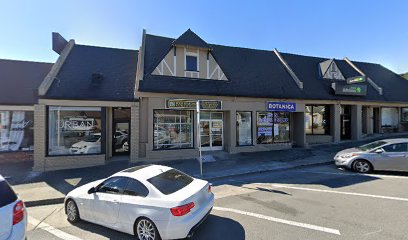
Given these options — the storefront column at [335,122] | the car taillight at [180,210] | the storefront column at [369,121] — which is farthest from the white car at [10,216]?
the storefront column at [369,121]

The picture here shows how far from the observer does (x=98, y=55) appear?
15.7 metres

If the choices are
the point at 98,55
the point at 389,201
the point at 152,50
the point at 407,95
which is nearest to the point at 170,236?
the point at 389,201

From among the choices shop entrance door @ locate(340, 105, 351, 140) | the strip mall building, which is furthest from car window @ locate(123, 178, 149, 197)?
shop entrance door @ locate(340, 105, 351, 140)

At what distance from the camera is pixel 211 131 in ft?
49.7

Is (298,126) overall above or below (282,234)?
above

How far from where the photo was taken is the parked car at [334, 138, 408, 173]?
9492 millimetres

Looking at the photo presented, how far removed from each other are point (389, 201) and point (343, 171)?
4.00 metres

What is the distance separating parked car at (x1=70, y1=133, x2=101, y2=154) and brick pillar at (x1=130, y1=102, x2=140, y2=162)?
1795 mm

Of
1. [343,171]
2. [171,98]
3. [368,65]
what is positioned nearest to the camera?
[343,171]

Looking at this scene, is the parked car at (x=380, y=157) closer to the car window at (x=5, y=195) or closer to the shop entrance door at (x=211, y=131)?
the shop entrance door at (x=211, y=131)

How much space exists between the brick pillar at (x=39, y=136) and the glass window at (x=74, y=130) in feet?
1.05

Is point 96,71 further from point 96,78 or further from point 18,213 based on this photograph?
point 18,213

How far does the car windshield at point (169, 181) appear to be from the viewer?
191 inches

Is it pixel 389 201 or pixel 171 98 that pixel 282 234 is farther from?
pixel 171 98
